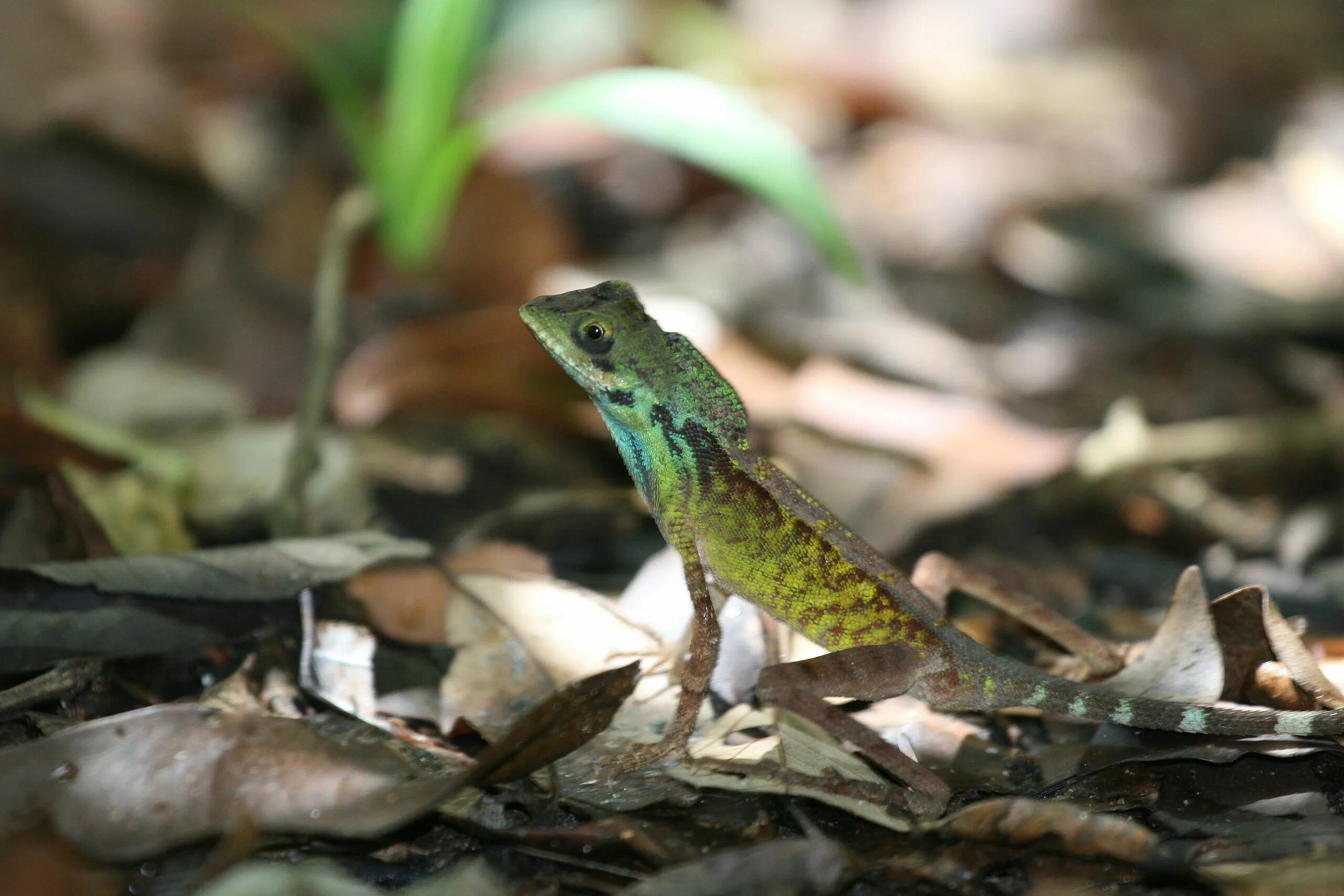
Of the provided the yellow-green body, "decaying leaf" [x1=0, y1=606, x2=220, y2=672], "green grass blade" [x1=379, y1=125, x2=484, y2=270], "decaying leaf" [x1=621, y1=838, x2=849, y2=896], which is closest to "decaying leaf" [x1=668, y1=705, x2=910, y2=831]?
the yellow-green body

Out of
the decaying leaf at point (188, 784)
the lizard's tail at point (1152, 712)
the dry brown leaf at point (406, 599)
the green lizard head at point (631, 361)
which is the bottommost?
the decaying leaf at point (188, 784)

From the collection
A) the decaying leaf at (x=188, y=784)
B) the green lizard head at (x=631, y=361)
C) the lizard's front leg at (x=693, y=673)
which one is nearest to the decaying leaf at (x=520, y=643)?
the lizard's front leg at (x=693, y=673)

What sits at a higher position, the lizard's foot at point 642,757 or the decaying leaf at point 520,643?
the decaying leaf at point 520,643

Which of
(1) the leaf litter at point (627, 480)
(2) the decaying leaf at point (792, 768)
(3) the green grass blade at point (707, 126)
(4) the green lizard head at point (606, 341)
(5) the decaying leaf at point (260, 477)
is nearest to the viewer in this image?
(1) the leaf litter at point (627, 480)

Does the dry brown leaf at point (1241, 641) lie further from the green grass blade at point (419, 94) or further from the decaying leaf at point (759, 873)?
the green grass blade at point (419, 94)

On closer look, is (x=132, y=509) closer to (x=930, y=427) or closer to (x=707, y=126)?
(x=707, y=126)

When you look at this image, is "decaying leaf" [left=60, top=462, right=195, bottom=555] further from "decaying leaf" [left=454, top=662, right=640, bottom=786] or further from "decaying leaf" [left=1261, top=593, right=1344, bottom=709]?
"decaying leaf" [left=1261, top=593, right=1344, bottom=709]

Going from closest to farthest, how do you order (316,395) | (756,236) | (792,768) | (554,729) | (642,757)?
(554,729) → (792,768) → (642,757) → (316,395) → (756,236)

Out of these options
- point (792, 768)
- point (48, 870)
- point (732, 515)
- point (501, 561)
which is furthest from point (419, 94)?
point (48, 870)
